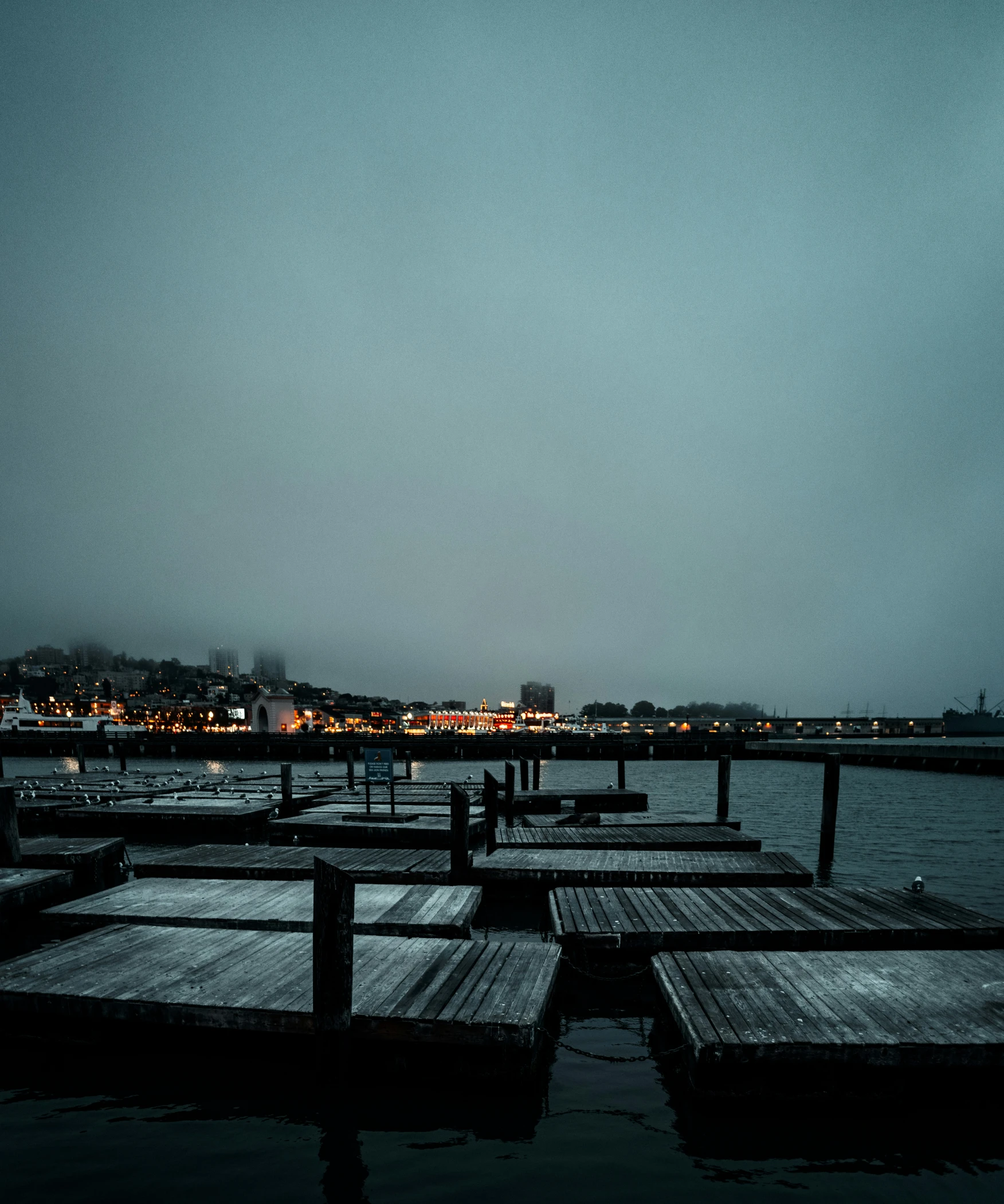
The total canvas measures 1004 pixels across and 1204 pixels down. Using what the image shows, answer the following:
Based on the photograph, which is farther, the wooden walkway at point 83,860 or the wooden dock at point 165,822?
the wooden dock at point 165,822

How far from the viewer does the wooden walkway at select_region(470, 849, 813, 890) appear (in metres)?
15.0

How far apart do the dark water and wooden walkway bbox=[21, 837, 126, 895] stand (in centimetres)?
987

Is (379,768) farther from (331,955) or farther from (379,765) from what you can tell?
(331,955)

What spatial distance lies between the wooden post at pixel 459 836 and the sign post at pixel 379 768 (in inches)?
322

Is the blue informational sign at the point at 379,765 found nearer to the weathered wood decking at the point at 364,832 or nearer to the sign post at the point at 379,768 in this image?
the sign post at the point at 379,768

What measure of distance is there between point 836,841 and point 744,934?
64.6 ft

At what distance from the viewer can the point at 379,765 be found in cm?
2338

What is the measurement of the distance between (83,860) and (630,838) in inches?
601

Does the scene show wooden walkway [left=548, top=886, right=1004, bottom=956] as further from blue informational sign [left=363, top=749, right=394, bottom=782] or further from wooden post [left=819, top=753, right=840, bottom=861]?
blue informational sign [left=363, top=749, right=394, bottom=782]

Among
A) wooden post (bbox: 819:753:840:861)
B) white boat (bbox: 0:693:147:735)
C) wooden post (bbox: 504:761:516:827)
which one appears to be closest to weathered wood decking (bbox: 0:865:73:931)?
wooden post (bbox: 504:761:516:827)

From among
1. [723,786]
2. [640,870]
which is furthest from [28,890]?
[723,786]

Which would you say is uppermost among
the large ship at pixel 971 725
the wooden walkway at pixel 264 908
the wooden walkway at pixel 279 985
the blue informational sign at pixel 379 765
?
the blue informational sign at pixel 379 765

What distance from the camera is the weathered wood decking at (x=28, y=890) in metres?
13.8

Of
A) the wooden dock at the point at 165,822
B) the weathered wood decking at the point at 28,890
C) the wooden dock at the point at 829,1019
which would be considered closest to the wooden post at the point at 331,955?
the wooden dock at the point at 829,1019
